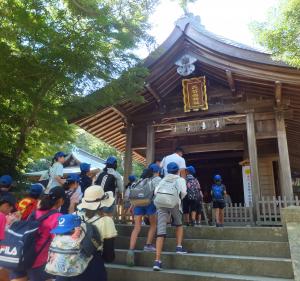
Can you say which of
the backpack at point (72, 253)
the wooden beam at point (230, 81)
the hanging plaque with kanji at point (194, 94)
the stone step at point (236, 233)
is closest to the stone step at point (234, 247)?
the stone step at point (236, 233)

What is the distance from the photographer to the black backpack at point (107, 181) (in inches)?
216

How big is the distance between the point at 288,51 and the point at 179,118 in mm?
5098

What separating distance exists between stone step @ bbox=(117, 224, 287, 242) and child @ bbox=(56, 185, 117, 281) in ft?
10.2

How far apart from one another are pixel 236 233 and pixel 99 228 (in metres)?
3.51

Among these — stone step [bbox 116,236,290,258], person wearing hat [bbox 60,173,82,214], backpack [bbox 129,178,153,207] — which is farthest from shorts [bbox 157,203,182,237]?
person wearing hat [bbox 60,173,82,214]

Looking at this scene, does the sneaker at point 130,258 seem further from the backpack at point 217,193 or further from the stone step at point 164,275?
the backpack at point 217,193

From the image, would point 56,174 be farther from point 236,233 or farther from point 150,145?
point 150,145

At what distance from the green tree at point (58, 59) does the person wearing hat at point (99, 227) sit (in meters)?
4.40

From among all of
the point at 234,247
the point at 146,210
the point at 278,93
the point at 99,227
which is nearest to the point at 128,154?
the point at 278,93

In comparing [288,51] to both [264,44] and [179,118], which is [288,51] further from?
[179,118]

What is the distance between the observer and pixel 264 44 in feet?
20.4

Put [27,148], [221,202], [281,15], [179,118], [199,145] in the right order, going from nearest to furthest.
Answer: [281,15] < [221,202] < [27,148] < [179,118] < [199,145]

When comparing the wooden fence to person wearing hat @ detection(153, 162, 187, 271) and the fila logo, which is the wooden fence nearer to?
person wearing hat @ detection(153, 162, 187, 271)

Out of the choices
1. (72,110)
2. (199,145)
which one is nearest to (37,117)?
(72,110)
